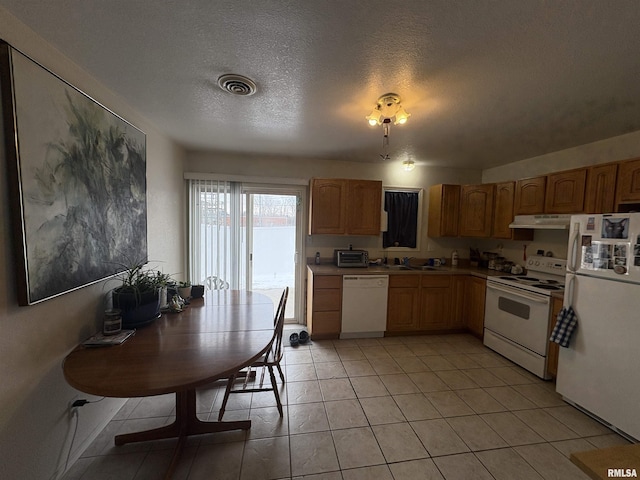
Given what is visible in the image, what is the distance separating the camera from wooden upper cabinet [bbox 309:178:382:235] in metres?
Result: 3.46

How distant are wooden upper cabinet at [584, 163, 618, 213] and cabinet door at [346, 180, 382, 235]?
6.83ft

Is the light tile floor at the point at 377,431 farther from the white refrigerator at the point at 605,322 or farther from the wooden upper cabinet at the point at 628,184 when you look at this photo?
the wooden upper cabinet at the point at 628,184

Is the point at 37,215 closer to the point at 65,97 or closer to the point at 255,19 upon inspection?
the point at 65,97

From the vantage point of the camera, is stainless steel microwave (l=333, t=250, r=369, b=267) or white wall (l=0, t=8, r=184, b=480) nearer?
white wall (l=0, t=8, r=184, b=480)

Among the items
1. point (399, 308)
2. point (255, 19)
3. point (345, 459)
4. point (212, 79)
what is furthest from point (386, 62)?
point (399, 308)

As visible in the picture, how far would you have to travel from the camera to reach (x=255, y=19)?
1.14 metres

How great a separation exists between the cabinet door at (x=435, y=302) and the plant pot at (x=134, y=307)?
311cm

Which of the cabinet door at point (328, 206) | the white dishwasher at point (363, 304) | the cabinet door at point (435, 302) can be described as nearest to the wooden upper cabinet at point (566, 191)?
the cabinet door at point (435, 302)

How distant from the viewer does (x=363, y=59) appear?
1.40m

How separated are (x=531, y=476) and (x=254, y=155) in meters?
3.97

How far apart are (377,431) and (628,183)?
286 centimetres

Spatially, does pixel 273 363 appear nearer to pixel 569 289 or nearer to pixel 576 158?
pixel 569 289

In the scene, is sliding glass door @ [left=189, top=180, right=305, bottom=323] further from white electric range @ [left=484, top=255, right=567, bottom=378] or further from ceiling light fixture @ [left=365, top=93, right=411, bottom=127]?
white electric range @ [left=484, top=255, right=567, bottom=378]

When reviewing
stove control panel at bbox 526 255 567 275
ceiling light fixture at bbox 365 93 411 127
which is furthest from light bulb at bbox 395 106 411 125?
stove control panel at bbox 526 255 567 275
